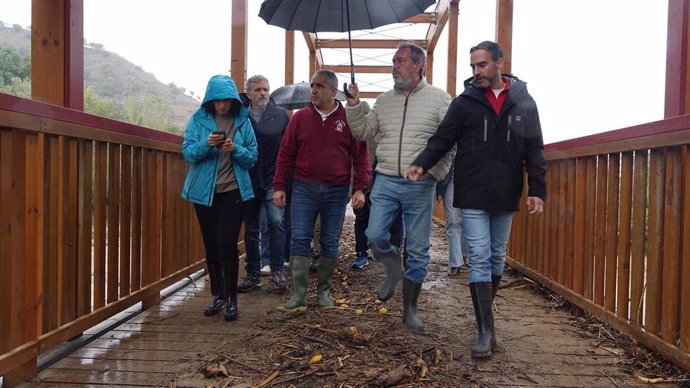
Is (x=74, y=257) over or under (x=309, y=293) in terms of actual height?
over

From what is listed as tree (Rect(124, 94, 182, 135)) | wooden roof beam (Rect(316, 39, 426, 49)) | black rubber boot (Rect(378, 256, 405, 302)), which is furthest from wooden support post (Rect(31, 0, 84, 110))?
tree (Rect(124, 94, 182, 135))

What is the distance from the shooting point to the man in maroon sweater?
344cm

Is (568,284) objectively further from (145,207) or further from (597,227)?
(145,207)

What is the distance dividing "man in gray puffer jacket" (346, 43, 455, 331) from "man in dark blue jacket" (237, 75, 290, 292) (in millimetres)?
1230

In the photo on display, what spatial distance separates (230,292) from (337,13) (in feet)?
6.96

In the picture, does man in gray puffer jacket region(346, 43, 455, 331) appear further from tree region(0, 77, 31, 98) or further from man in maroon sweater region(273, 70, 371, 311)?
tree region(0, 77, 31, 98)

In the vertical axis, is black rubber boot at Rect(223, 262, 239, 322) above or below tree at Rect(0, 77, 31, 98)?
below

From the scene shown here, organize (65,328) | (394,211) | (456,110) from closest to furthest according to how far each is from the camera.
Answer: (65,328)
(456,110)
(394,211)

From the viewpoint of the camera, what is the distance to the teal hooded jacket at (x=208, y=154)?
3.27m

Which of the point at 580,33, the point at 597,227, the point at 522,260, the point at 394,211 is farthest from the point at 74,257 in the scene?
the point at 580,33

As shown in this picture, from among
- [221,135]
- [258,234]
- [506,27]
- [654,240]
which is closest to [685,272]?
[654,240]

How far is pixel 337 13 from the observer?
141 inches

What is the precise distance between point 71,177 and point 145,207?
2.93 ft

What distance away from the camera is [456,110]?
283 cm
